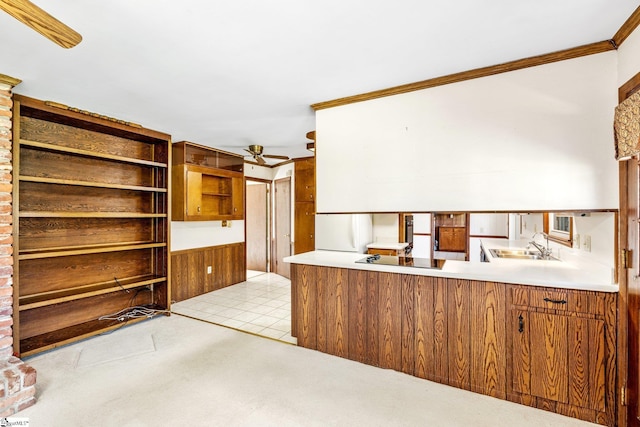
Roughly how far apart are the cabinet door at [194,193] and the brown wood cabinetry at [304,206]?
1.62 m

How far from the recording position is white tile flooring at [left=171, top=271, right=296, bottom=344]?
335 centimetres

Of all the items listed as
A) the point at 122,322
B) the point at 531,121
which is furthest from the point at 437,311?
the point at 122,322

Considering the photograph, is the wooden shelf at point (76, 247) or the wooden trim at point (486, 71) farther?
the wooden shelf at point (76, 247)

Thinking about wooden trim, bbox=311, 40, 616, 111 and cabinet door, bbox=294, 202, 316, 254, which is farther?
cabinet door, bbox=294, 202, 316, 254

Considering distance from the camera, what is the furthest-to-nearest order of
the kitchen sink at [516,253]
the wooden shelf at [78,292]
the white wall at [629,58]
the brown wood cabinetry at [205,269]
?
1. the brown wood cabinetry at [205,269]
2. the kitchen sink at [516,253]
3. the wooden shelf at [78,292]
4. the white wall at [629,58]

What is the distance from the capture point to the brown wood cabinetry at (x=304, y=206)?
5039 millimetres

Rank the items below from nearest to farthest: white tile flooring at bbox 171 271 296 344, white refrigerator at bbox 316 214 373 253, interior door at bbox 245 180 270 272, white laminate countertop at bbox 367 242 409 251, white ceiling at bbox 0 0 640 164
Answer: white ceiling at bbox 0 0 640 164 < white laminate countertop at bbox 367 242 409 251 < white tile flooring at bbox 171 271 296 344 < white refrigerator at bbox 316 214 373 253 < interior door at bbox 245 180 270 272

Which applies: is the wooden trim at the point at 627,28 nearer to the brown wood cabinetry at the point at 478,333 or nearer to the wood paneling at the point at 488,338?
the brown wood cabinetry at the point at 478,333

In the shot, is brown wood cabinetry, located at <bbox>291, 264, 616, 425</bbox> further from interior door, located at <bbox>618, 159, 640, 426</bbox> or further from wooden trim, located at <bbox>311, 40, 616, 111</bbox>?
wooden trim, located at <bbox>311, 40, 616, 111</bbox>

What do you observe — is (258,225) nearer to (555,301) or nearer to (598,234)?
(555,301)

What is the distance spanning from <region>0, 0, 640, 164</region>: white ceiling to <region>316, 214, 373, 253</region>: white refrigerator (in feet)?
4.89

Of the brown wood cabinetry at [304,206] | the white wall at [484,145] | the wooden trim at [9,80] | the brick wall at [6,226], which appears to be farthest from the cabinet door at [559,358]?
the wooden trim at [9,80]

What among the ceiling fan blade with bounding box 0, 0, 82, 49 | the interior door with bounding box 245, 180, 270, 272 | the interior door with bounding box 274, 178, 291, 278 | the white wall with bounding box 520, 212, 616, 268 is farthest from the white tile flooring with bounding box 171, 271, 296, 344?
the ceiling fan blade with bounding box 0, 0, 82, 49

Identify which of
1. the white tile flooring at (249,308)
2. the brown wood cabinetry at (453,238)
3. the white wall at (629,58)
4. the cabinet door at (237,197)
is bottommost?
the white tile flooring at (249,308)
